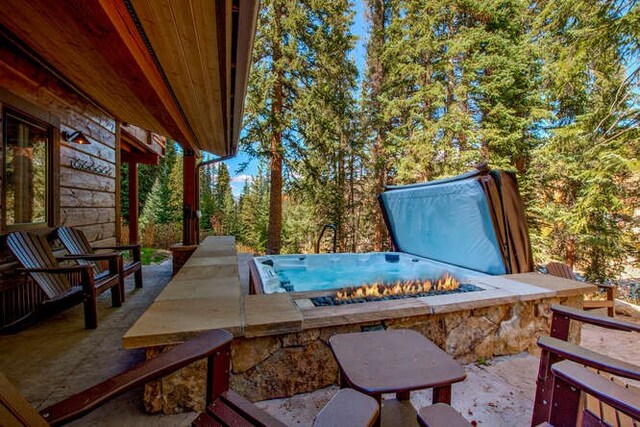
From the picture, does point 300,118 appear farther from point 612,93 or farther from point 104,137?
point 612,93

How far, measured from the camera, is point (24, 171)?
9.34 ft

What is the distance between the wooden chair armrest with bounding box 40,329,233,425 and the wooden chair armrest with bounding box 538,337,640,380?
1.41 meters

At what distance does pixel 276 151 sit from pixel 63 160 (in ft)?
15.2

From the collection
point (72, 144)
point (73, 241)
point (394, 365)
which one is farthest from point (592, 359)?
point (72, 144)

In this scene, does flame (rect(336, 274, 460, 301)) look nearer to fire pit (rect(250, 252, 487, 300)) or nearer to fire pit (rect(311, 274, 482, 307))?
fire pit (rect(311, 274, 482, 307))

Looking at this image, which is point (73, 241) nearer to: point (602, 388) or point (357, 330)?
point (357, 330)

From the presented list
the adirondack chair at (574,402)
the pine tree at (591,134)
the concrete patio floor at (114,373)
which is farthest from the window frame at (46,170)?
the pine tree at (591,134)

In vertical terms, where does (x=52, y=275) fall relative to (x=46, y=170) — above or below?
below

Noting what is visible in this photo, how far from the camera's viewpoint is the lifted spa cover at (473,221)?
3096mm

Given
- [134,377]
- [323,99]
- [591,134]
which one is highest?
[323,99]

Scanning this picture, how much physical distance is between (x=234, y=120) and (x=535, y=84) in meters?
7.81

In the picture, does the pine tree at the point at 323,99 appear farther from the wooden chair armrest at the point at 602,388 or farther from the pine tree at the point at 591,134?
the wooden chair armrest at the point at 602,388

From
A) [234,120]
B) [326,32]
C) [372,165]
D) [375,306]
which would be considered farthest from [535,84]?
[375,306]

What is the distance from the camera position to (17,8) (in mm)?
1725
